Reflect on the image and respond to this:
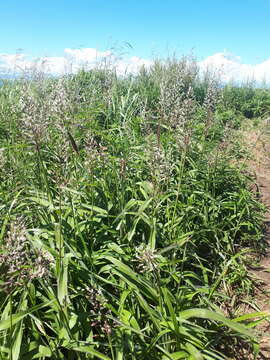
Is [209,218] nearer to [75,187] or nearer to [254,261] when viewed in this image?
[254,261]

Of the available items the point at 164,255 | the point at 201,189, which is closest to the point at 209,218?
the point at 201,189

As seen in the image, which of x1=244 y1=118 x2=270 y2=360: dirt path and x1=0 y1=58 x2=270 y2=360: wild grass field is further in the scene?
x1=244 y1=118 x2=270 y2=360: dirt path

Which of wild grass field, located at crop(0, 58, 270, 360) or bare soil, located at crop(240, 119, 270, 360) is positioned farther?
bare soil, located at crop(240, 119, 270, 360)

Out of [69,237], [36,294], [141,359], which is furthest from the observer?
[69,237]

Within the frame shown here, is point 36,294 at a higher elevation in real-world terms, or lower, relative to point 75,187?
lower

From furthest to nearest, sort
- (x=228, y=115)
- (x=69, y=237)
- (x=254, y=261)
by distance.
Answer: (x=228, y=115) < (x=254, y=261) < (x=69, y=237)

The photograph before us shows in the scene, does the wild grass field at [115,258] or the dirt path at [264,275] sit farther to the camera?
the dirt path at [264,275]

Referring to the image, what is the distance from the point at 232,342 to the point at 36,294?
125 cm

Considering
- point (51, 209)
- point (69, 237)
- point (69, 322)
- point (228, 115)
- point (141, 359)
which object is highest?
point (228, 115)

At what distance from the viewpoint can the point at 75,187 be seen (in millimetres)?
2254

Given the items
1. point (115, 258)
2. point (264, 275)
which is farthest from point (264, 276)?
point (115, 258)

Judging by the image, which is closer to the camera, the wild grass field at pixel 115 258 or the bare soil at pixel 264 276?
the wild grass field at pixel 115 258

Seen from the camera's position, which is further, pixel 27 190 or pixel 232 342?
pixel 27 190

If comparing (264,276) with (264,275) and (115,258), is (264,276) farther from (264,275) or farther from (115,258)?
(115,258)
